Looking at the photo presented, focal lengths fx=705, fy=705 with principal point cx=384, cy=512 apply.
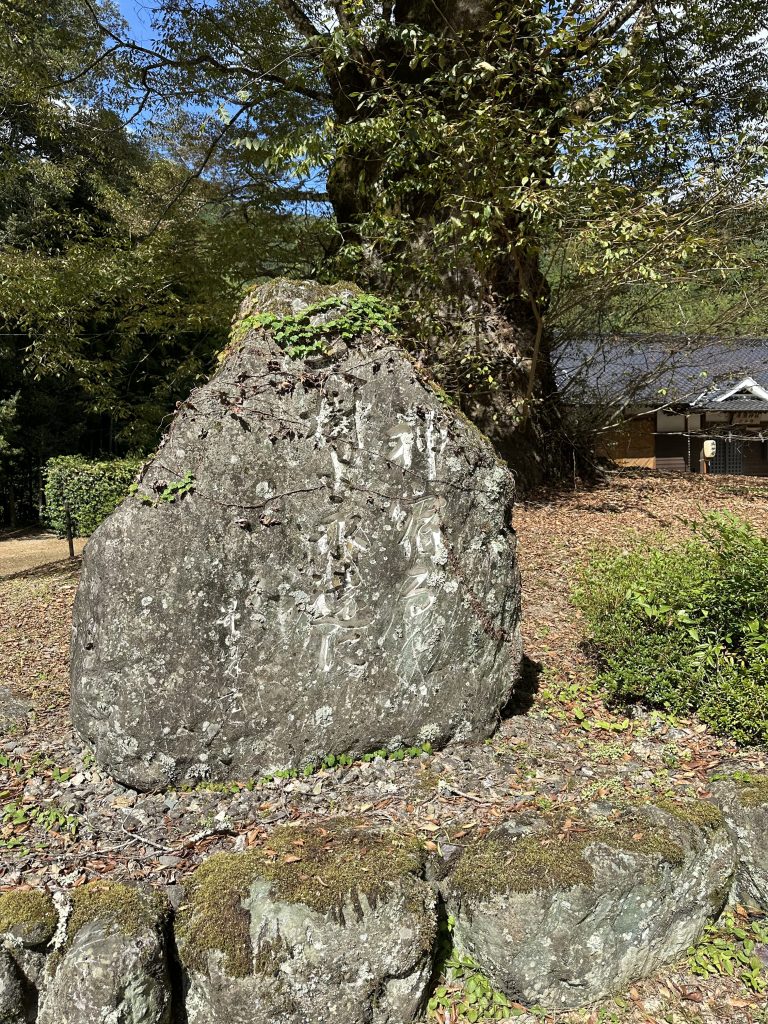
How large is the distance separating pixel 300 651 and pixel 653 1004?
7.48 ft

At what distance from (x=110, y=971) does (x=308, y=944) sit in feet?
2.50

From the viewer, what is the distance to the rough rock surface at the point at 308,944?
2836 mm

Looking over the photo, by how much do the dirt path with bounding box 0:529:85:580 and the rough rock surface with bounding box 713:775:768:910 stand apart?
37.7 feet

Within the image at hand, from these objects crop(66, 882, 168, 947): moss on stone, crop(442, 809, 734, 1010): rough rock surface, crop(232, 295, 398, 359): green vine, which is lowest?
crop(442, 809, 734, 1010): rough rock surface

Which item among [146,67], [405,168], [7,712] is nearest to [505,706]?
[7,712]

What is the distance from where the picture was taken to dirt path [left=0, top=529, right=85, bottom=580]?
44.7 ft

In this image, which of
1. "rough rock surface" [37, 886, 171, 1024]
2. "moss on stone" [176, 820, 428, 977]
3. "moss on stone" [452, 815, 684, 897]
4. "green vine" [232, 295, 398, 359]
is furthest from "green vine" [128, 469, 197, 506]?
"moss on stone" [452, 815, 684, 897]

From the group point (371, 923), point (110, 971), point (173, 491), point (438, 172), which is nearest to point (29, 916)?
point (110, 971)

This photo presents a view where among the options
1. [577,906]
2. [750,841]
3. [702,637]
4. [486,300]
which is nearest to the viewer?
[577,906]

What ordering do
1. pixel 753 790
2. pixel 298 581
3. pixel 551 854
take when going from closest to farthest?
pixel 551 854 < pixel 753 790 < pixel 298 581

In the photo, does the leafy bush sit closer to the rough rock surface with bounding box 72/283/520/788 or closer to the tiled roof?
the rough rock surface with bounding box 72/283/520/788

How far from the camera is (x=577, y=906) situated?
3.03 m

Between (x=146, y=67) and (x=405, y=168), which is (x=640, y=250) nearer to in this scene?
(x=405, y=168)

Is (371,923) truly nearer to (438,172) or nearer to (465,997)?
(465,997)
